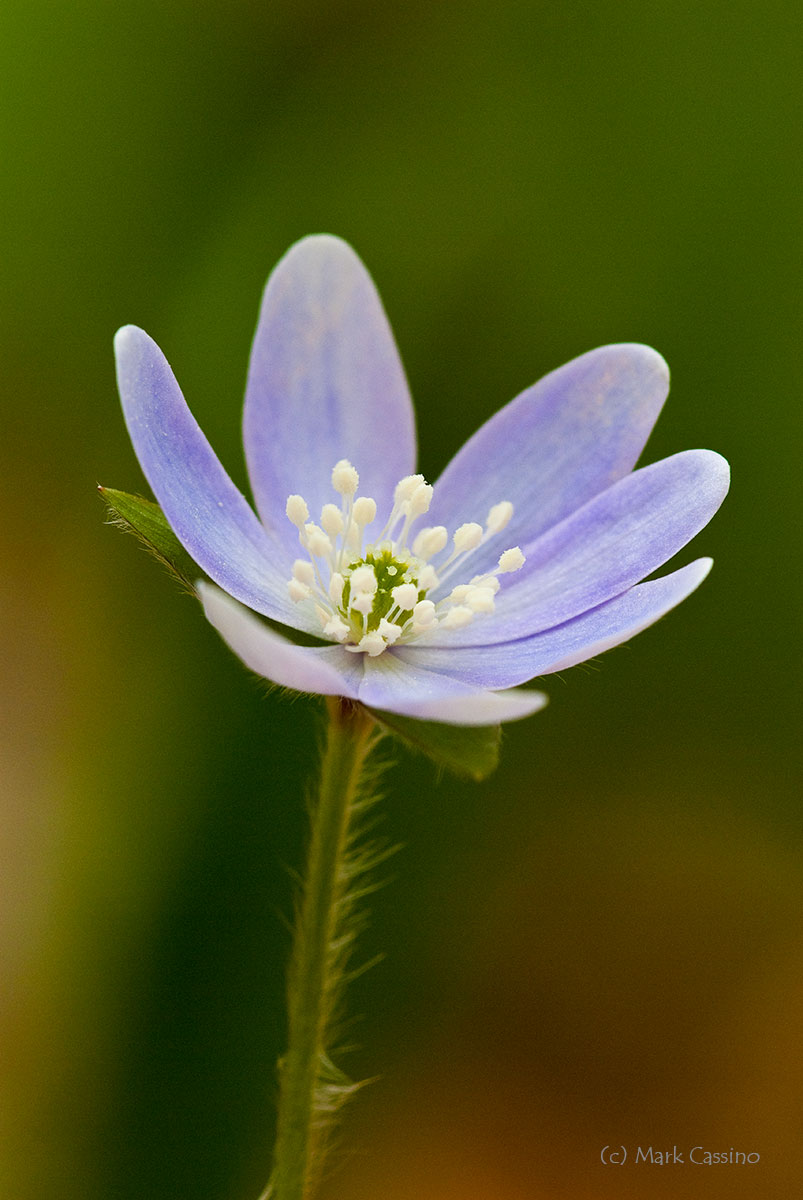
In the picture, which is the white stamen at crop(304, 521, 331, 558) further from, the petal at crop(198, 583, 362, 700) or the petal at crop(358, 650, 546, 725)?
the petal at crop(198, 583, 362, 700)

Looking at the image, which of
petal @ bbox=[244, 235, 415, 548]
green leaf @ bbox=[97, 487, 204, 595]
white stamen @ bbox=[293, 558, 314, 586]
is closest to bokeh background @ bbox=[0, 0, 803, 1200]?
petal @ bbox=[244, 235, 415, 548]

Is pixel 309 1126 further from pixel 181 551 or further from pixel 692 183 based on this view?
pixel 692 183

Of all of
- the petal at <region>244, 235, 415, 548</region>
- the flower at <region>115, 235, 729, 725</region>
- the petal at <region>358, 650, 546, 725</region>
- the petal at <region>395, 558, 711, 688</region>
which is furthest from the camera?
the petal at <region>244, 235, 415, 548</region>

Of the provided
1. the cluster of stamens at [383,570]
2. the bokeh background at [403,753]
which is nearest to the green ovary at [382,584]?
the cluster of stamens at [383,570]

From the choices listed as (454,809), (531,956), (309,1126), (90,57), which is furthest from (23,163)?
(309,1126)

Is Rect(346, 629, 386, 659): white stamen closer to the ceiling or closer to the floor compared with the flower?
closer to the floor

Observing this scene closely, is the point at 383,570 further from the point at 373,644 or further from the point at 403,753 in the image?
the point at 403,753
